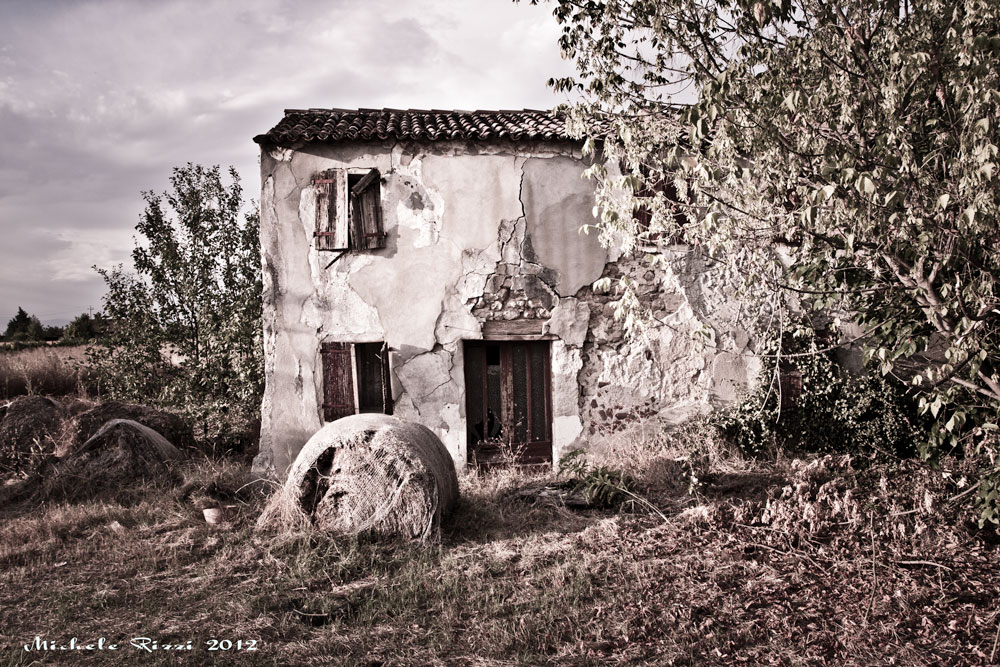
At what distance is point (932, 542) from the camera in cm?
536

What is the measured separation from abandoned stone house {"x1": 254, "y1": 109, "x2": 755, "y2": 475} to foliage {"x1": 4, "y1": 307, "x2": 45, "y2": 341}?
1846 cm

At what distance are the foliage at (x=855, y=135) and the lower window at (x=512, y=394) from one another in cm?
395

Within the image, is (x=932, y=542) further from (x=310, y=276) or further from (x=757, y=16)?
(x=310, y=276)

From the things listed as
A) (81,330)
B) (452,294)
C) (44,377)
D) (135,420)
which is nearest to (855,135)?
(452,294)

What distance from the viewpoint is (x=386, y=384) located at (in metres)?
8.93

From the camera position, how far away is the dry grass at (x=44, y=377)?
13547 mm

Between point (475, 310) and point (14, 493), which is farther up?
point (475, 310)

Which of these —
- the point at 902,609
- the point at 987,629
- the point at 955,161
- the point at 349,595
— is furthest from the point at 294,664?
the point at 955,161

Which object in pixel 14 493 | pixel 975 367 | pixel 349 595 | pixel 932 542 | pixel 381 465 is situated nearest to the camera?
pixel 975 367

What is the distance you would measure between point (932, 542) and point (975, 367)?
1600mm

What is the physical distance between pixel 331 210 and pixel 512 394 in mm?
3396

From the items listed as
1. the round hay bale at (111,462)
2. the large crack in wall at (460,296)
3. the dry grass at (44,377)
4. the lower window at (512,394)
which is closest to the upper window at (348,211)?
the large crack in wall at (460,296)

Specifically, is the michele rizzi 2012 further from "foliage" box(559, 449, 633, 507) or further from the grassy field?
"foliage" box(559, 449, 633, 507)

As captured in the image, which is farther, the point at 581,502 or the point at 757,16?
the point at 581,502
